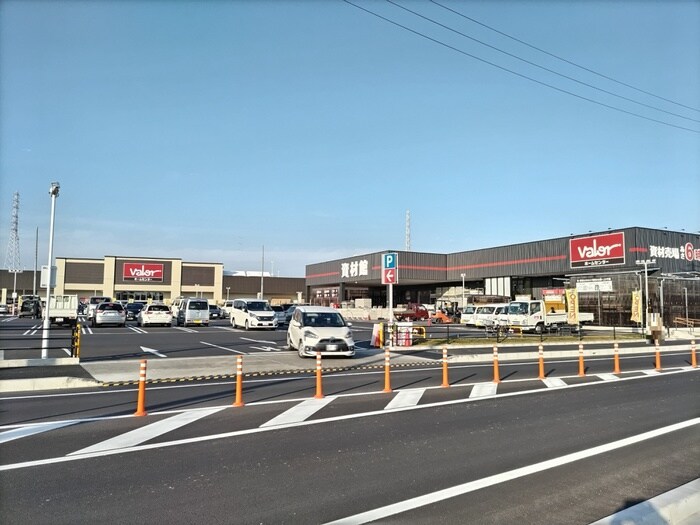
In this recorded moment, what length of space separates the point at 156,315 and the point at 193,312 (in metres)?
2.49

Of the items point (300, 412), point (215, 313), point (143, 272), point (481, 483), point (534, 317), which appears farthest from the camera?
point (143, 272)

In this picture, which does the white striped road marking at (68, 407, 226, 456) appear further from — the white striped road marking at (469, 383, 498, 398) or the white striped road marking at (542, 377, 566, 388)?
the white striped road marking at (542, 377, 566, 388)

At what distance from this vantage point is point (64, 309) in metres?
33.6

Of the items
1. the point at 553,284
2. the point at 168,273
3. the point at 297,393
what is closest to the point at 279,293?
the point at 168,273

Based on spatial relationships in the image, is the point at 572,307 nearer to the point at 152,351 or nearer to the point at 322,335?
the point at 322,335

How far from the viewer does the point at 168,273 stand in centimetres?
8331

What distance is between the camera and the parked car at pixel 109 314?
126ft

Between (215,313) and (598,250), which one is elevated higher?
(598,250)

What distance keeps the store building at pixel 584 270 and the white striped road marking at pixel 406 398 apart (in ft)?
94.2

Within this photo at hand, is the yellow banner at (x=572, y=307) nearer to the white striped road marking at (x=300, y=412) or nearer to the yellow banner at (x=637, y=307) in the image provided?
the yellow banner at (x=637, y=307)

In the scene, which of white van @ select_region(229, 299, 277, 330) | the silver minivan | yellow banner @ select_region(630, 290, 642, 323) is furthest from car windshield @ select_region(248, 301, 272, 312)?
yellow banner @ select_region(630, 290, 642, 323)

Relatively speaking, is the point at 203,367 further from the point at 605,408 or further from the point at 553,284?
the point at 553,284

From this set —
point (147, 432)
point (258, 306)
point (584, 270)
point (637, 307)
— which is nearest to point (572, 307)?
point (637, 307)

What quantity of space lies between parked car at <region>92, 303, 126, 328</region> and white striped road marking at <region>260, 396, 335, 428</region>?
30597 mm
